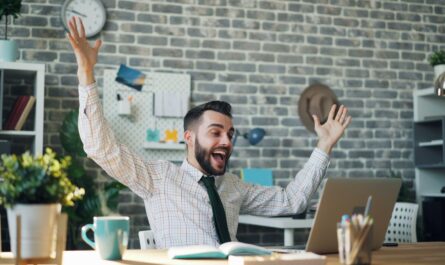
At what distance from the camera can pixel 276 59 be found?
5445 millimetres

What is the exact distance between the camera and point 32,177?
1.40m

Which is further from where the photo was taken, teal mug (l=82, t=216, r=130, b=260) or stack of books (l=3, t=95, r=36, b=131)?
stack of books (l=3, t=95, r=36, b=131)

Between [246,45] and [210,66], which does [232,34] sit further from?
[210,66]

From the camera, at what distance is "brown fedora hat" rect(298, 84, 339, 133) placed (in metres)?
5.47

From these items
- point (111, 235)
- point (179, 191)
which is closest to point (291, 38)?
point (179, 191)

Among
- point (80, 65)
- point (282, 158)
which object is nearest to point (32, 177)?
point (80, 65)

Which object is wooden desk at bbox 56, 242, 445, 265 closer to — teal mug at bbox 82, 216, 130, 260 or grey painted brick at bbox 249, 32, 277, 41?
teal mug at bbox 82, 216, 130, 260

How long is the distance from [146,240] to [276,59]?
3.10 m

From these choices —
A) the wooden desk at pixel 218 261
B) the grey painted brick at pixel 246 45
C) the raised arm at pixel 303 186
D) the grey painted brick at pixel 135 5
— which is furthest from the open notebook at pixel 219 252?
the grey painted brick at pixel 246 45

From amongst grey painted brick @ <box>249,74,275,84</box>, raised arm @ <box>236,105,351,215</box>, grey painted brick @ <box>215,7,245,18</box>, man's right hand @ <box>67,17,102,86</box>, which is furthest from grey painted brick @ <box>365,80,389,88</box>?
man's right hand @ <box>67,17,102,86</box>

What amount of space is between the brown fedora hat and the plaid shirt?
2.66 meters

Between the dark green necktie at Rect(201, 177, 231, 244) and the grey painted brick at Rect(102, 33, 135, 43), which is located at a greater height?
the grey painted brick at Rect(102, 33, 135, 43)

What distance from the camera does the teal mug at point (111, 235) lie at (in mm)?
1877

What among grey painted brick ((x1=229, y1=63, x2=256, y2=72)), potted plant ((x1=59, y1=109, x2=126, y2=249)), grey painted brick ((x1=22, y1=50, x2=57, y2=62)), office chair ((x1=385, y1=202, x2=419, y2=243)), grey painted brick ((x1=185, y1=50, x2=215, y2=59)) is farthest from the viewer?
grey painted brick ((x1=229, y1=63, x2=256, y2=72))
